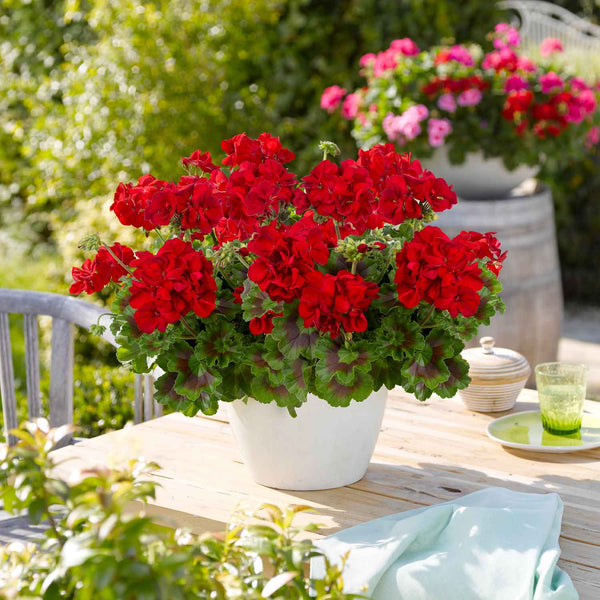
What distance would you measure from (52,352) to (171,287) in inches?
35.1

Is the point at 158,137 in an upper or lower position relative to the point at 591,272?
upper

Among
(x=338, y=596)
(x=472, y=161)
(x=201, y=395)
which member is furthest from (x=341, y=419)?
(x=472, y=161)

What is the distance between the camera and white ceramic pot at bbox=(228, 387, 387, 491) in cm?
130

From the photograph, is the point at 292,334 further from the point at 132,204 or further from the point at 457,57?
the point at 457,57

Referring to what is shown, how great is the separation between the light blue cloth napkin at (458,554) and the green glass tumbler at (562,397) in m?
0.33

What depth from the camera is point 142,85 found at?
416 cm

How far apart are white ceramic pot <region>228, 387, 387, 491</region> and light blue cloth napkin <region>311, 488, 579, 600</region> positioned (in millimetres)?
149

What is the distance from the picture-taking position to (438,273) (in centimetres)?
114

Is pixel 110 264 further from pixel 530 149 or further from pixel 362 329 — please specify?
pixel 530 149

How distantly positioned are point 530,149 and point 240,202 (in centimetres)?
242

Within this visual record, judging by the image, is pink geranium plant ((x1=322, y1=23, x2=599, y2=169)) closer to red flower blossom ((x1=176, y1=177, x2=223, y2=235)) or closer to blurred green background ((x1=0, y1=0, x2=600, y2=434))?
blurred green background ((x1=0, y1=0, x2=600, y2=434))

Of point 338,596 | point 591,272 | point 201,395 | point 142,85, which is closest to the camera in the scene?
point 338,596

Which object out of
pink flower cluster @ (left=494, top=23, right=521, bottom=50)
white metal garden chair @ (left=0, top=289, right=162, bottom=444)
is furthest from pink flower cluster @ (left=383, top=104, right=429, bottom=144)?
white metal garden chair @ (left=0, top=289, right=162, bottom=444)

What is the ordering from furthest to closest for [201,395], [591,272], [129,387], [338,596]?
1. [591,272]
2. [129,387]
3. [201,395]
4. [338,596]
